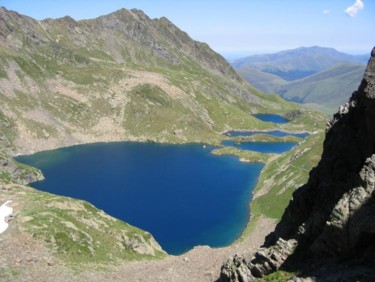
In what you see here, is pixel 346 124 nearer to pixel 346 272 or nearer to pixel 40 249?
pixel 346 272

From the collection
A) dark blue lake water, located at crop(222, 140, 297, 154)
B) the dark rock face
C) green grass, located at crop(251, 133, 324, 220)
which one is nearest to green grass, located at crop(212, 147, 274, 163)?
dark blue lake water, located at crop(222, 140, 297, 154)

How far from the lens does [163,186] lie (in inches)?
4592

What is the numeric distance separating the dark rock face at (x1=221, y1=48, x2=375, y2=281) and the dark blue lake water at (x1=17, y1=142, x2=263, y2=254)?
125ft

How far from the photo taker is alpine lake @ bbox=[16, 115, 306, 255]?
86.4 m

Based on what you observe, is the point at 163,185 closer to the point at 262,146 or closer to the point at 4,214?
the point at 4,214

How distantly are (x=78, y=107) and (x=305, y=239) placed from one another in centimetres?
17365

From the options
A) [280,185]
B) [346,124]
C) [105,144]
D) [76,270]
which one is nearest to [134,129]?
[105,144]

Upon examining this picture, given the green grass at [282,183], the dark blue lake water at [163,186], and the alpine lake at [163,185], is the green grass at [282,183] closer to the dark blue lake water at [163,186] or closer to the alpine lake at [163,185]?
the alpine lake at [163,185]

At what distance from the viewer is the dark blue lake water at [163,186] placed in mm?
86375

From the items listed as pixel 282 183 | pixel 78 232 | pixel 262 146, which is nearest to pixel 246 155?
pixel 262 146

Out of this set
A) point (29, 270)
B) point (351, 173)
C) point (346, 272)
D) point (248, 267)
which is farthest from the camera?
point (29, 270)

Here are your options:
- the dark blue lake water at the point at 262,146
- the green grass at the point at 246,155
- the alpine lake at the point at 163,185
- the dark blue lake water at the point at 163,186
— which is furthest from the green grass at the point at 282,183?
the dark blue lake water at the point at 262,146

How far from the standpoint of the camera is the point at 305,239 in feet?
115

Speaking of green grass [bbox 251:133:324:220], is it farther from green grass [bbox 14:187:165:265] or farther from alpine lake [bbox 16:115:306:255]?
green grass [bbox 14:187:165:265]
